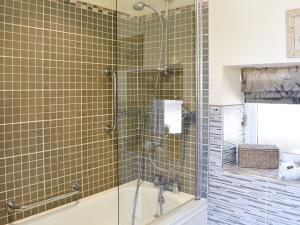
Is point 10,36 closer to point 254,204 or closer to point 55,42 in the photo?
point 55,42

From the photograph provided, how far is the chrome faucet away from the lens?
2.25 metres

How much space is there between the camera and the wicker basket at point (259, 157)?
2092 millimetres

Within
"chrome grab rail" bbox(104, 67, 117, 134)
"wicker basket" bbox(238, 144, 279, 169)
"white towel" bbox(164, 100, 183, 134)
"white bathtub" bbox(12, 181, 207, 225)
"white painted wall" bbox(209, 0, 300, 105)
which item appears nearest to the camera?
"white painted wall" bbox(209, 0, 300, 105)

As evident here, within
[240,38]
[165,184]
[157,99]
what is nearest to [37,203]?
[165,184]

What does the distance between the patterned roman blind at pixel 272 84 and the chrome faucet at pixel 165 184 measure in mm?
923

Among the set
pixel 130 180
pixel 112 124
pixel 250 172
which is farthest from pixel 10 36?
pixel 250 172

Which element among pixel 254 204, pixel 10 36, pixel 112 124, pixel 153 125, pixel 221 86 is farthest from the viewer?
pixel 112 124

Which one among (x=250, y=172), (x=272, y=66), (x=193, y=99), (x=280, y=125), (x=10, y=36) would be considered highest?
(x=10, y=36)

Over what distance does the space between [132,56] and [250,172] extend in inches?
48.4

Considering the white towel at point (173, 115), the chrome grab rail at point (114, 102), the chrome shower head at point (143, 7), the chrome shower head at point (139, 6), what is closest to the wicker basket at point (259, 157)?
the white towel at point (173, 115)

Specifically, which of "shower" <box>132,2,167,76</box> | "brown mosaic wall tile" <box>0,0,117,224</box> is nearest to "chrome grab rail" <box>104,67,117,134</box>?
"brown mosaic wall tile" <box>0,0,117,224</box>

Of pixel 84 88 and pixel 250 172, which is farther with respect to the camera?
pixel 84 88

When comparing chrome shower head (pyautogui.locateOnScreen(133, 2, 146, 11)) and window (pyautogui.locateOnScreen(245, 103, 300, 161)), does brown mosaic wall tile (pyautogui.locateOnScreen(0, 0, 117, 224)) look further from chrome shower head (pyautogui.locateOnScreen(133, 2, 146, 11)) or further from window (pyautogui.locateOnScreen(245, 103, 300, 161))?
window (pyautogui.locateOnScreen(245, 103, 300, 161))

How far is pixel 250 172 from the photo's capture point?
2.01 meters
